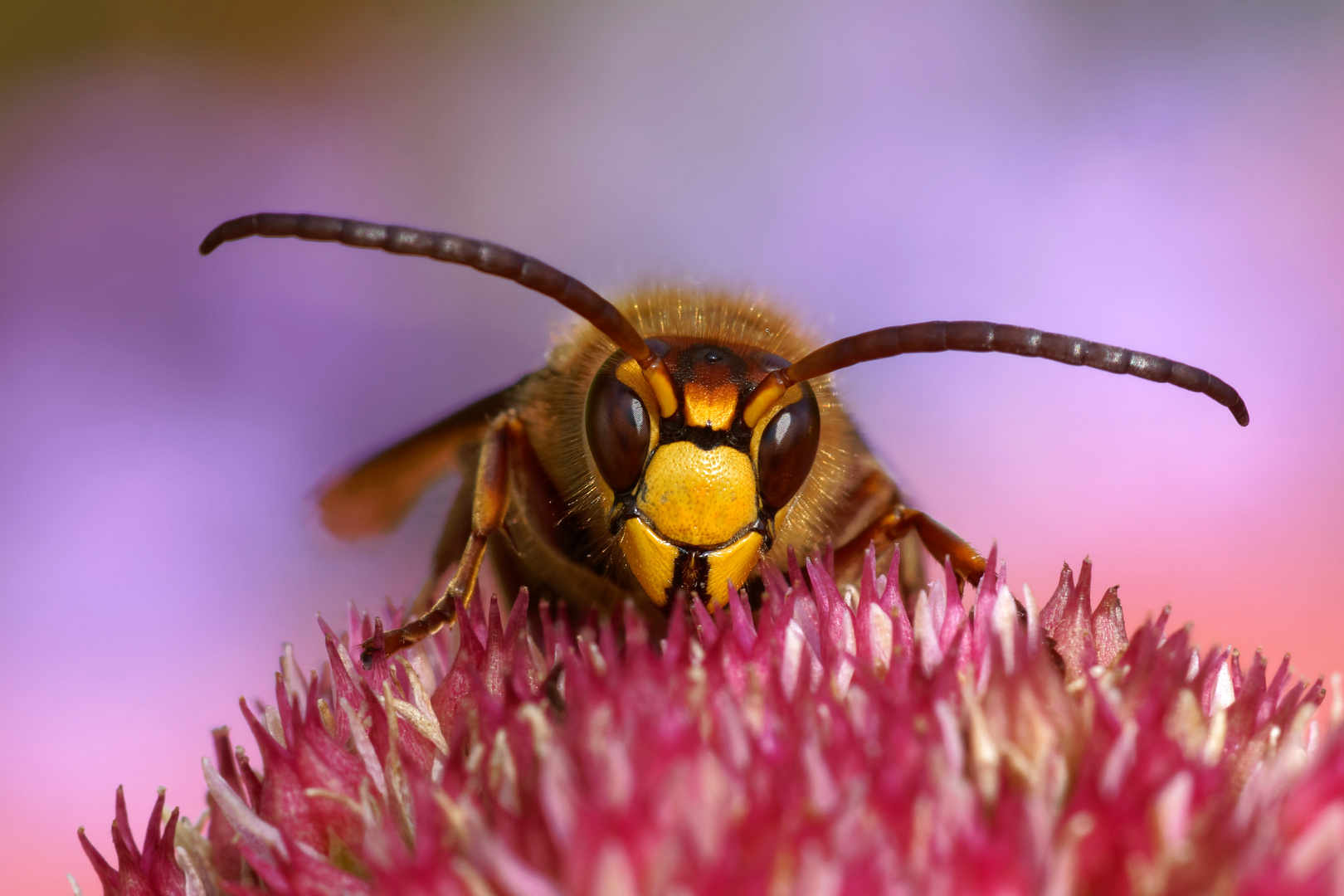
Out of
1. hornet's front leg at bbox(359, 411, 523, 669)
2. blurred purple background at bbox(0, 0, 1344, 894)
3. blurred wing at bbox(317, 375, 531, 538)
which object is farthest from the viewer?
blurred purple background at bbox(0, 0, 1344, 894)

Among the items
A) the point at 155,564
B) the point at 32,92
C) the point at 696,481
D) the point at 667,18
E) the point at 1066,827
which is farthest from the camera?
the point at 667,18

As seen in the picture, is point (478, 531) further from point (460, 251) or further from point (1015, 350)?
point (1015, 350)

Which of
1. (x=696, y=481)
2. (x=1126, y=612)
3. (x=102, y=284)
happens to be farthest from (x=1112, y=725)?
(x=102, y=284)

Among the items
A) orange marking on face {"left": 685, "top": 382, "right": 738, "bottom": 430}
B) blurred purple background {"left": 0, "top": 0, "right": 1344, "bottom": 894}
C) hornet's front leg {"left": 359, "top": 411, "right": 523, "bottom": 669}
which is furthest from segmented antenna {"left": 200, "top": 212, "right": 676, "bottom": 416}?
blurred purple background {"left": 0, "top": 0, "right": 1344, "bottom": 894}

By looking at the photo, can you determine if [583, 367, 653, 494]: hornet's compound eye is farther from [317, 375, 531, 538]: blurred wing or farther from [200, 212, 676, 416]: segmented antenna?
[317, 375, 531, 538]: blurred wing

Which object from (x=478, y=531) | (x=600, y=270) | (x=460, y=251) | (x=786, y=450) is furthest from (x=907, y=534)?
(x=600, y=270)

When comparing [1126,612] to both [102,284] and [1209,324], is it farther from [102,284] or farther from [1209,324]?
[102,284]
